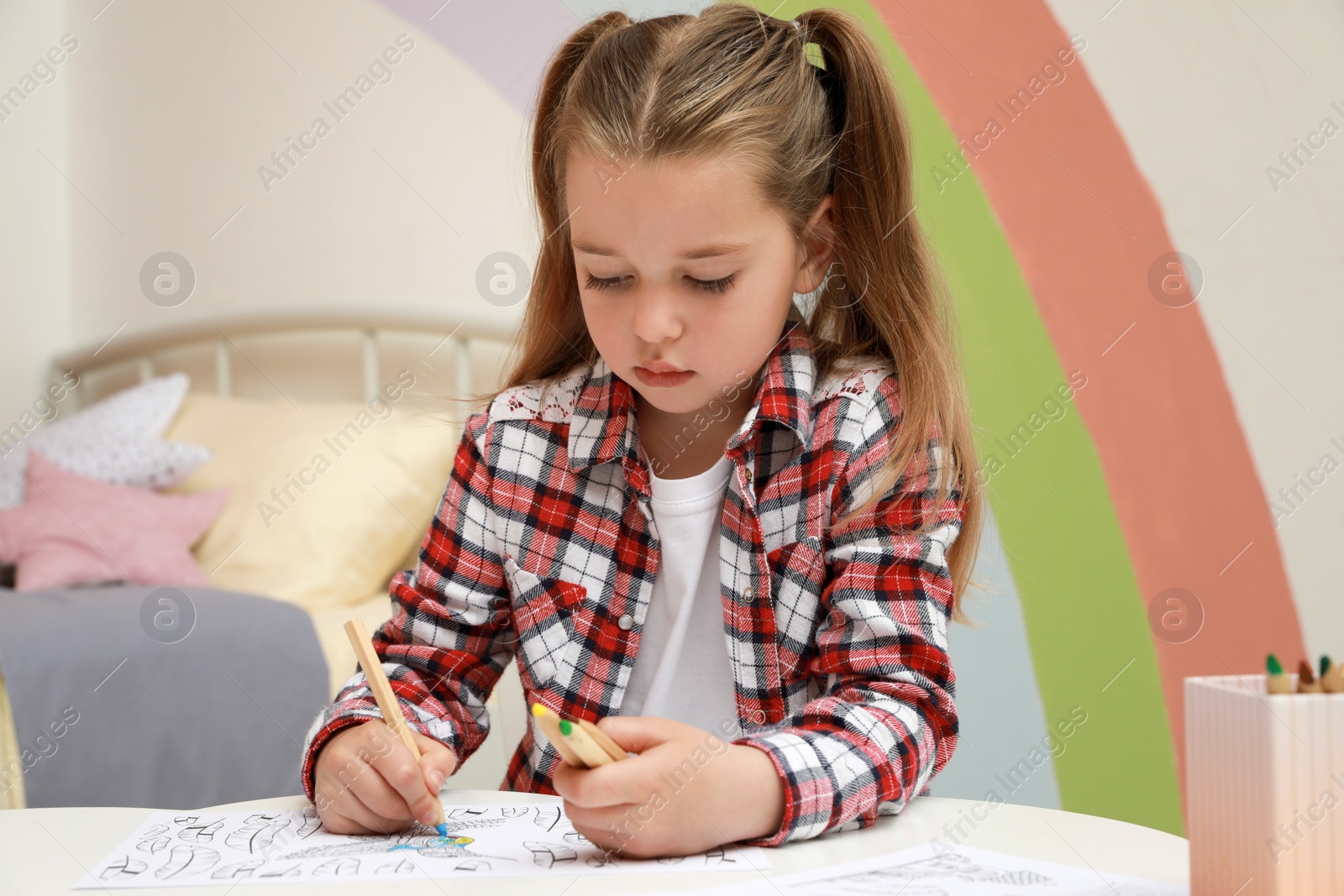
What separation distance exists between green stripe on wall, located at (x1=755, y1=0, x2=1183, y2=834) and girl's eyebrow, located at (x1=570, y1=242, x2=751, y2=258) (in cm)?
69

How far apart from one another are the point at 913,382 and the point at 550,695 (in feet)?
1.10

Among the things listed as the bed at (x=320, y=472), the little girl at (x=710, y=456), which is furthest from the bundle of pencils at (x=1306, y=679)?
the bed at (x=320, y=472)

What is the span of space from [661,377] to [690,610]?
0.19 meters

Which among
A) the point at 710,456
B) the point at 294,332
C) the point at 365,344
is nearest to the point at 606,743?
the point at 710,456

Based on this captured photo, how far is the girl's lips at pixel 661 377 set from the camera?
703 millimetres

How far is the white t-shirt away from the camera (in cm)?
80

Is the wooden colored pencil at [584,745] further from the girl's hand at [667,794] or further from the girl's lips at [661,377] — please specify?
the girl's lips at [661,377]

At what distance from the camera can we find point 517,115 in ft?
5.68

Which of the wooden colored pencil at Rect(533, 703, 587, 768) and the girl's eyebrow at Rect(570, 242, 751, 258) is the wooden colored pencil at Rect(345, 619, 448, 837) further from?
the girl's eyebrow at Rect(570, 242, 751, 258)

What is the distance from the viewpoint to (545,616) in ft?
2.57

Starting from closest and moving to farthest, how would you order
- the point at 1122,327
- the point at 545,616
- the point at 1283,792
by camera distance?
1. the point at 1283,792
2. the point at 545,616
3. the point at 1122,327

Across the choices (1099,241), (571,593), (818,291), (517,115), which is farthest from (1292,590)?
(517,115)

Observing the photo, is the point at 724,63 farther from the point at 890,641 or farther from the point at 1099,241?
the point at 1099,241

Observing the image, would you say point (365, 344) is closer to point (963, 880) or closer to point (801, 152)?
point (801, 152)
